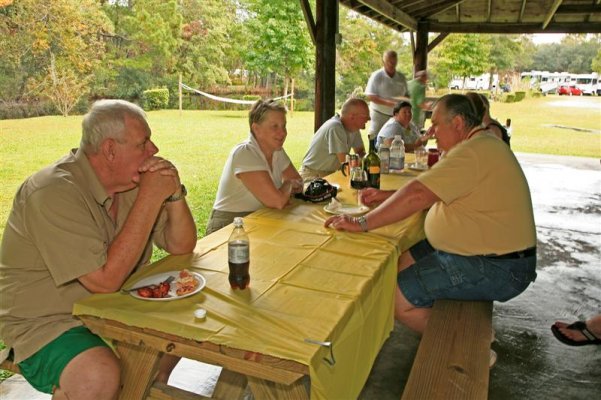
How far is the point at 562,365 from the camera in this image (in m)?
2.56

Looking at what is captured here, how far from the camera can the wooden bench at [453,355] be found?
1.54 metres

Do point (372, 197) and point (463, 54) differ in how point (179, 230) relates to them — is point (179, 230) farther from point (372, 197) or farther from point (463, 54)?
point (463, 54)

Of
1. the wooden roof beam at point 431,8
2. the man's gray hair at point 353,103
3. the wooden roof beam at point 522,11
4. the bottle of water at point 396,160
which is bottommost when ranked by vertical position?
the bottle of water at point 396,160

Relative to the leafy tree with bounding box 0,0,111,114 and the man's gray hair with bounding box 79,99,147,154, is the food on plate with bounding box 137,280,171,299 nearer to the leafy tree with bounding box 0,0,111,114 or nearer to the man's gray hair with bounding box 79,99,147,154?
the man's gray hair with bounding box 79,99,147,154

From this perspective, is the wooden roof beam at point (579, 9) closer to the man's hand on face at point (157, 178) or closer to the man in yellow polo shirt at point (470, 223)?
the man in yellow polo shirt at point (470, 223)

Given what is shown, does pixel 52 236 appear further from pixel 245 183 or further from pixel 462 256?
pixel 462 256

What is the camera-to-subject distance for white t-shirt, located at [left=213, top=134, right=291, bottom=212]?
2.54 m

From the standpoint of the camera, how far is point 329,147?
421 centimetres

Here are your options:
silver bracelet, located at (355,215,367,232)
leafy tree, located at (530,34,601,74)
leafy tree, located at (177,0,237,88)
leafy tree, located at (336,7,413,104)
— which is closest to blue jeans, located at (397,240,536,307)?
silver bracelet, located at (355,215,367,232)

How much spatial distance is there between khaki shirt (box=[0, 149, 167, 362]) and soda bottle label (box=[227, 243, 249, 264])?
0.38 meters

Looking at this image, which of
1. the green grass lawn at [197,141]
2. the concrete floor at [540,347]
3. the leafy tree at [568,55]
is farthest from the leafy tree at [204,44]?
the leafy tree at [568,55]

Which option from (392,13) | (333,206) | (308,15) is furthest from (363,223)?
(392,13)

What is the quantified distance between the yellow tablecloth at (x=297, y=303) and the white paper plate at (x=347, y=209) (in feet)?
1.09

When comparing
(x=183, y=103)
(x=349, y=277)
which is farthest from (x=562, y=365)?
(x=183, y=103)
